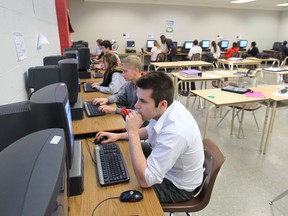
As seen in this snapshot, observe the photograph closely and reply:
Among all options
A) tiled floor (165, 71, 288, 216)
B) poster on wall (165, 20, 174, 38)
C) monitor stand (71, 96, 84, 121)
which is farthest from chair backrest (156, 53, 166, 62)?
monitor stand (71, 96, 84, 121)

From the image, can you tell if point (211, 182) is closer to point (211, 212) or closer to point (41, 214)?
point (211, 212)

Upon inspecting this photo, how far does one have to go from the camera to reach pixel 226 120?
377 centimetres

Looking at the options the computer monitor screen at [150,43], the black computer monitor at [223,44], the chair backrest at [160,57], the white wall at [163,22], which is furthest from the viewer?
the black computer monitor at [223,44]

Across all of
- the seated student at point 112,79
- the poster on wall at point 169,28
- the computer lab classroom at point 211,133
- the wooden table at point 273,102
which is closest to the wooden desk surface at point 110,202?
the computer lab classroom at point 211,133

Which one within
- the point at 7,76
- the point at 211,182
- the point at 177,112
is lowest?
the point at 211,182

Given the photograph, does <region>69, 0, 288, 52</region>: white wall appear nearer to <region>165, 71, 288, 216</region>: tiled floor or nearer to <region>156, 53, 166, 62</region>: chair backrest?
<region>156, 53, 166, 62</region>: chair backrest

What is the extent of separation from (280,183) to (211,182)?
1.43m

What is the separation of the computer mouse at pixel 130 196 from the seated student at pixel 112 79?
1.74m

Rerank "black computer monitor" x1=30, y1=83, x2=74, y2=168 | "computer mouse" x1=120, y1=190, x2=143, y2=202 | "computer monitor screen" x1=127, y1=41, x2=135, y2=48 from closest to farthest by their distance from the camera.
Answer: "black computer monitor" x1=30, y1=83, x2=74, y2=168
"computer mouse" x1=120, y1=190, x2=143, y2=202
"computer monitor screen" x1=127, y1=41, x2=135, y2=48

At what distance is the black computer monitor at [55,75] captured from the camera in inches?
65.9

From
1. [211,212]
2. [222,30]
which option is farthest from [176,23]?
[211,212]

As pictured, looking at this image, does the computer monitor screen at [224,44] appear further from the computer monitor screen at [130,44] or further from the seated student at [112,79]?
the seated student at [112,79]

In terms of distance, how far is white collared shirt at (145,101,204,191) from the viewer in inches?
40.1

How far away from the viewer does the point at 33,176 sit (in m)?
0.44
